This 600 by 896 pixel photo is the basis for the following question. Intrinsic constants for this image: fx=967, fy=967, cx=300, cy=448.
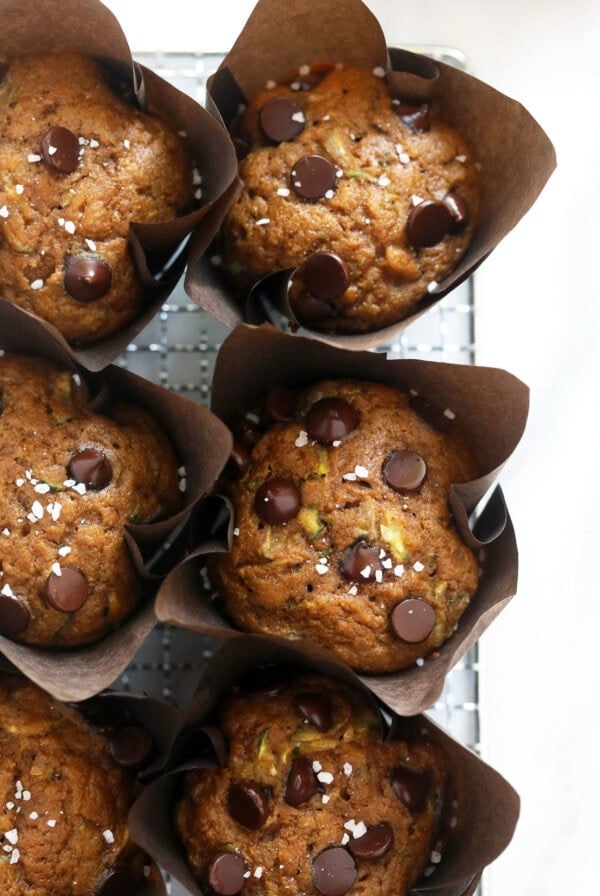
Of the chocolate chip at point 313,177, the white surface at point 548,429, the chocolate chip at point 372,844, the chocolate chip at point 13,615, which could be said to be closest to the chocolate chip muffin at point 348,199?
the chocolate chip at point 313,177

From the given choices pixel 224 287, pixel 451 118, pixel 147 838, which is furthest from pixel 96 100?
pixel 147 838

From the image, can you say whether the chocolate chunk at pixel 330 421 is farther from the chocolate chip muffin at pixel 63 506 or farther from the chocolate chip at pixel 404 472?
the chocolate chip muffin at pixel 63 506

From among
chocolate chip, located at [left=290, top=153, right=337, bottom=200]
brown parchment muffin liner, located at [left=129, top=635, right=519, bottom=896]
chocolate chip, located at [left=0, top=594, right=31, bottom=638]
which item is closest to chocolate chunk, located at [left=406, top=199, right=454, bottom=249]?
chocolate chip, located at [left=290, top=153, right=337, bottom=200]

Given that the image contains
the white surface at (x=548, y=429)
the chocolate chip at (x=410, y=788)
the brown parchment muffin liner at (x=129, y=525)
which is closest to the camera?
the brown parchment muffin liner at (x=129, y=525)

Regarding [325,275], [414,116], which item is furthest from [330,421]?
[414,116]

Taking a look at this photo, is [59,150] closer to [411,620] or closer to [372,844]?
[411,620]

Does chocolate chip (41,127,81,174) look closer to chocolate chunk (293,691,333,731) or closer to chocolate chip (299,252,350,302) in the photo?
chocolate chip (299,252,350,302)
